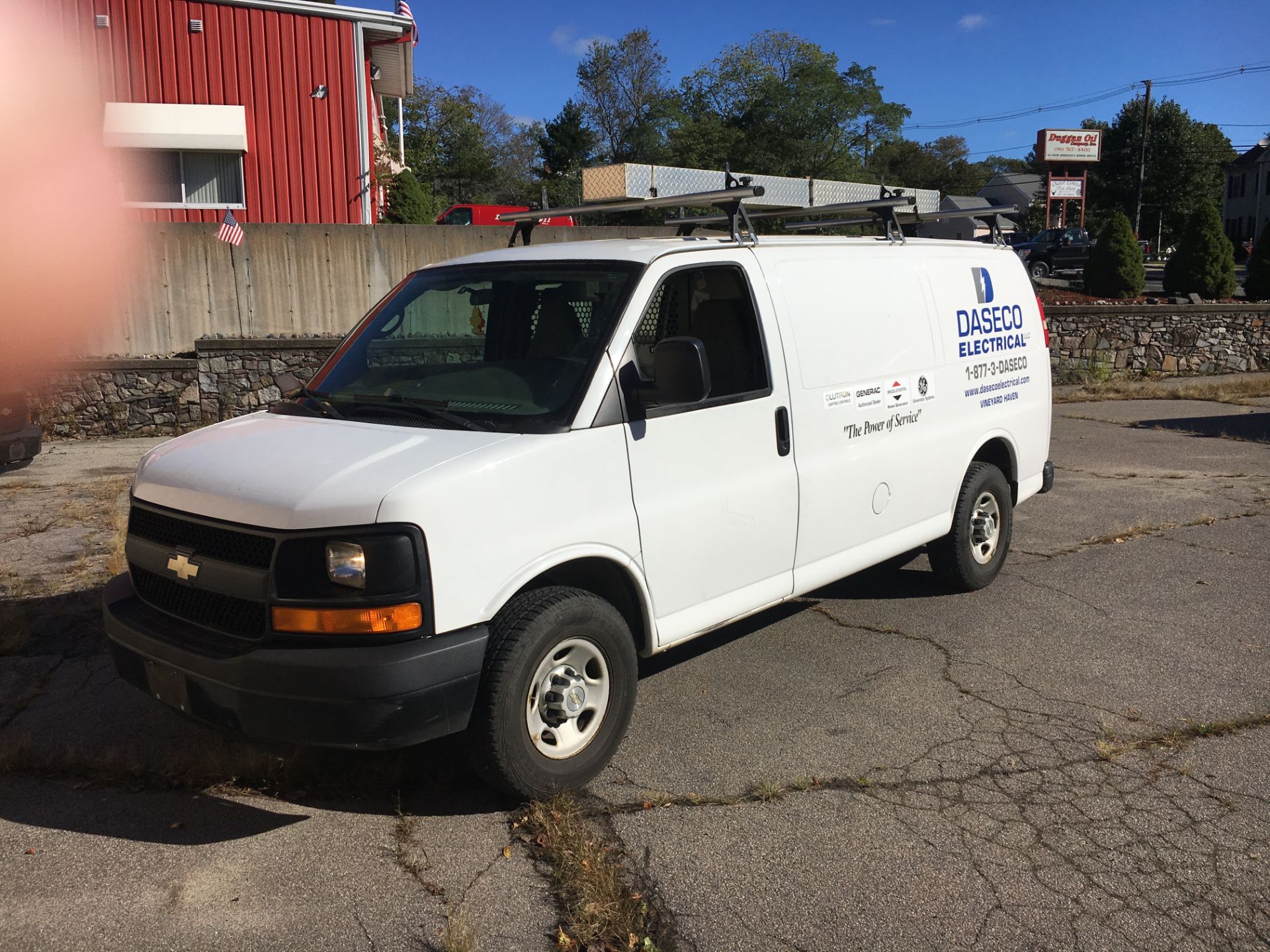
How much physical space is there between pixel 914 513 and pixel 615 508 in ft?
7.68

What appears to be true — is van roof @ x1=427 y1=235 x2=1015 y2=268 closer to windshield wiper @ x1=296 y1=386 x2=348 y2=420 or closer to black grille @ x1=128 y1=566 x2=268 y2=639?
windshield wiper @ x1=296 y1=386 x2=348 y2=420

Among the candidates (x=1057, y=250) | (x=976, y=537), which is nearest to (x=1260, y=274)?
(x=1057, y=250)

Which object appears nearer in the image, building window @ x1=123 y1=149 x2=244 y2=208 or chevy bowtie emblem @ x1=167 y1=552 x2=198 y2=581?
chevy bowtie emblem @ x1=167 y1=552 x2=198 y2=581

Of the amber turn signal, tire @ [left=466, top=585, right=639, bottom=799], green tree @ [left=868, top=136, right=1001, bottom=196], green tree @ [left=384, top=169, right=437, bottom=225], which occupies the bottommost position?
tire @ [left=466, top=585, right=639, bottom=799]

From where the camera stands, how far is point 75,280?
1419 cm

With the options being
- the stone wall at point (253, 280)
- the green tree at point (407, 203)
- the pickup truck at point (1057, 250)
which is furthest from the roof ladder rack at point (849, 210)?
the pickup truck at point (1057, 250)

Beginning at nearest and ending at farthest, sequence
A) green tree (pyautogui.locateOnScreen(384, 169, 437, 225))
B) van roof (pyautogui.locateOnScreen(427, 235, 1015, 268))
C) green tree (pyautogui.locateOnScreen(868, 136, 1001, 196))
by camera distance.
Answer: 1. van roof (pyautogui.locateOnScreen(427, 235, 1015, 268))
2. green tree (pyautogui.locateOnScreen(384, 169, 437, 225))
3. green tree (pyautogui.locateOnScreen(868, 136, 1001, 196))

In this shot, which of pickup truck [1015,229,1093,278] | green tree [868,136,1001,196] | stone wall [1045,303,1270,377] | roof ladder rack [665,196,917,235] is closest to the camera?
roof ladder rack [665,196,917,235]

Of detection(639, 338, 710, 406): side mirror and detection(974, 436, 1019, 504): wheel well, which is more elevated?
detection(639, 338, 710, 406): side mirror

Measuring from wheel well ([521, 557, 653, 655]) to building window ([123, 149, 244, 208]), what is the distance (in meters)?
17.9

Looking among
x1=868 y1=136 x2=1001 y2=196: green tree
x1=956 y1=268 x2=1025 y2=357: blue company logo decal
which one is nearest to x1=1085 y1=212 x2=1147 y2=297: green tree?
x1=956 y1=268 x2=1025 y2=357: blue company logo decal

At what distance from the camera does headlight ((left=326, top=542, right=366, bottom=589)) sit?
3473mm

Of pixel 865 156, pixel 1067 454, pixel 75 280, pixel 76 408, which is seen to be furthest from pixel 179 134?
pixel 865 156

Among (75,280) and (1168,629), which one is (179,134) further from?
(1168,629)
